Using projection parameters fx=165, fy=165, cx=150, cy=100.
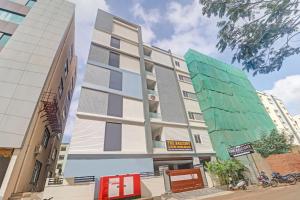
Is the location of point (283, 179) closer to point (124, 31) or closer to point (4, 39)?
point (124, 31)

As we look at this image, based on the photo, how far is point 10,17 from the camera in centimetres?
1645

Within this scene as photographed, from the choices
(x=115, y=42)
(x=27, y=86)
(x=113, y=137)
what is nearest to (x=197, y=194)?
(x=113, y=137)

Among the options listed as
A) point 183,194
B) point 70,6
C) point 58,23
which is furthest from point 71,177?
point 70,6

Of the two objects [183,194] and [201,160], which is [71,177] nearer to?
[183,194]

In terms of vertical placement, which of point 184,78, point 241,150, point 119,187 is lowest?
point 119,187

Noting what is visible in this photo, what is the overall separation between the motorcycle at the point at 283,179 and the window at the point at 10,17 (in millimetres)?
28448

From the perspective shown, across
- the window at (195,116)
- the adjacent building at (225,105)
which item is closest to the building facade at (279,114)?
the adjacent building at (225,105)

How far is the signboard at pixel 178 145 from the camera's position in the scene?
17859mm

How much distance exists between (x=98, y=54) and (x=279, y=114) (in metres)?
56.2

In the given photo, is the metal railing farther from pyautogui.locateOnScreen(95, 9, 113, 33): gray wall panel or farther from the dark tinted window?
pyautogui.locateOnScreen(95, 9, 113, 33): gray wall panel

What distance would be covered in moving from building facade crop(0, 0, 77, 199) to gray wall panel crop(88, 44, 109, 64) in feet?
11.1

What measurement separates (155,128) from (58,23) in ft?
52.9

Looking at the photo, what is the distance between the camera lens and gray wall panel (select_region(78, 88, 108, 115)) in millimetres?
15279

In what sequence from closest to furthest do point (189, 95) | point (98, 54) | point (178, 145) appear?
point (178, 145)
point (98, 54)
point (189, 95)
